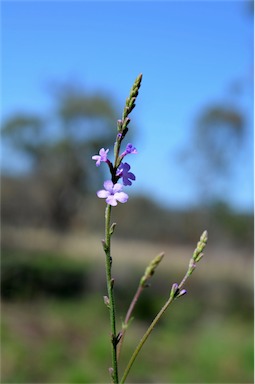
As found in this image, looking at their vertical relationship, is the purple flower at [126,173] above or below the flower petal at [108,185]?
above

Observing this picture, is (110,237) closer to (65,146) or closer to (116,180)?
(116,180)

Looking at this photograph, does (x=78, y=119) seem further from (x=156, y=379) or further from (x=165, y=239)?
(x=156, y=379)

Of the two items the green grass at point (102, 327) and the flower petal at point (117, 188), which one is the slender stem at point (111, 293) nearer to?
the flower petal at point (117, 188)

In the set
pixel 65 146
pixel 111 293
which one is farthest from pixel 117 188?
pixel 65 146

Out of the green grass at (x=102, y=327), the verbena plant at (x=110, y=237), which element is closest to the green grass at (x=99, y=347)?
the green grass at (x=102, y=327)

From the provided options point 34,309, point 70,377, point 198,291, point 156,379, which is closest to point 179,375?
point 156,379

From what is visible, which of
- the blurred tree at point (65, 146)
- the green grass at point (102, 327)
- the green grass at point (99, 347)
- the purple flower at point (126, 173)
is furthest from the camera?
the blurred tree at point (65, 146)

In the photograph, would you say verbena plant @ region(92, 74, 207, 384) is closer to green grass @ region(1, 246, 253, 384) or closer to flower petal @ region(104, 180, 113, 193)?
flower petal @ region(104, 180, 113, 193)
